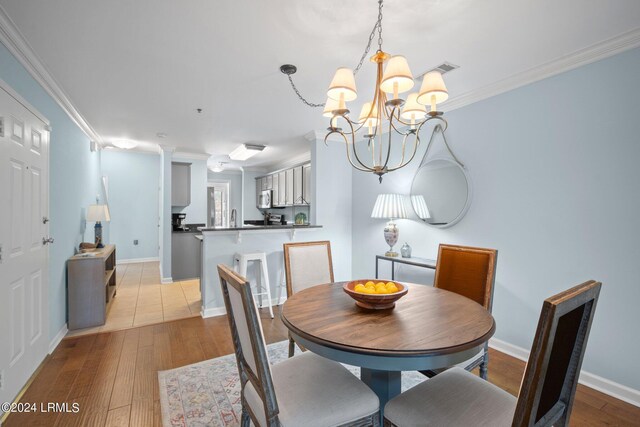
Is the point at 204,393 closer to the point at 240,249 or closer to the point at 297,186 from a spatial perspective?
the point at 240,249

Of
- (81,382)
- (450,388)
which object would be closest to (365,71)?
(450,388)

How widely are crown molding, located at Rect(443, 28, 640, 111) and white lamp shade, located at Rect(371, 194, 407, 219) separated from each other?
1.17 m

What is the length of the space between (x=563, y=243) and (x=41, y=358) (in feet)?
13.8

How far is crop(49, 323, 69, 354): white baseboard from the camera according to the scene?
261 centimetres

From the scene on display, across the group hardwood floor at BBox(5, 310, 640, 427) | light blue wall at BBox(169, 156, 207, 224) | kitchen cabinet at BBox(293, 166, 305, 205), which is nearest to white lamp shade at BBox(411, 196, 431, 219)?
hardwood floor at BBox(5, 310, 640, 427)

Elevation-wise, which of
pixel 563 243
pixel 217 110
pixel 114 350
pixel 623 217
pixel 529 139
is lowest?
pixel 114 350

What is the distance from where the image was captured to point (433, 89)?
1.62m

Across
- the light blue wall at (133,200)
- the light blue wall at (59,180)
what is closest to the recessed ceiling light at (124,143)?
the light blue wall at (59,180)

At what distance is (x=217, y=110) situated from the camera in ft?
11.1

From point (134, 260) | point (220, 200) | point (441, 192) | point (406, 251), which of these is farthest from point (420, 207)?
point (220, 200)

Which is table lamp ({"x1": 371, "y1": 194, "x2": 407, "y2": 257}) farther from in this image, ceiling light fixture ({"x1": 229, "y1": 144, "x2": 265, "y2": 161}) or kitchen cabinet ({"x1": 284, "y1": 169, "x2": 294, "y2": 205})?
kitchen cabinet ({"x1": 284, "y1": 169, "x2": 294, "y2": 205})

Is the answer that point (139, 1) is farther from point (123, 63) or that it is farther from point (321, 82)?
point (321, 82)

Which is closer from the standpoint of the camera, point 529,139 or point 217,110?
point 529,139

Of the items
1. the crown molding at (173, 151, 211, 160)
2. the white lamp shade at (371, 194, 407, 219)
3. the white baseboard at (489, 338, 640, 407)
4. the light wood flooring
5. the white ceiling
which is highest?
the white ceiling
